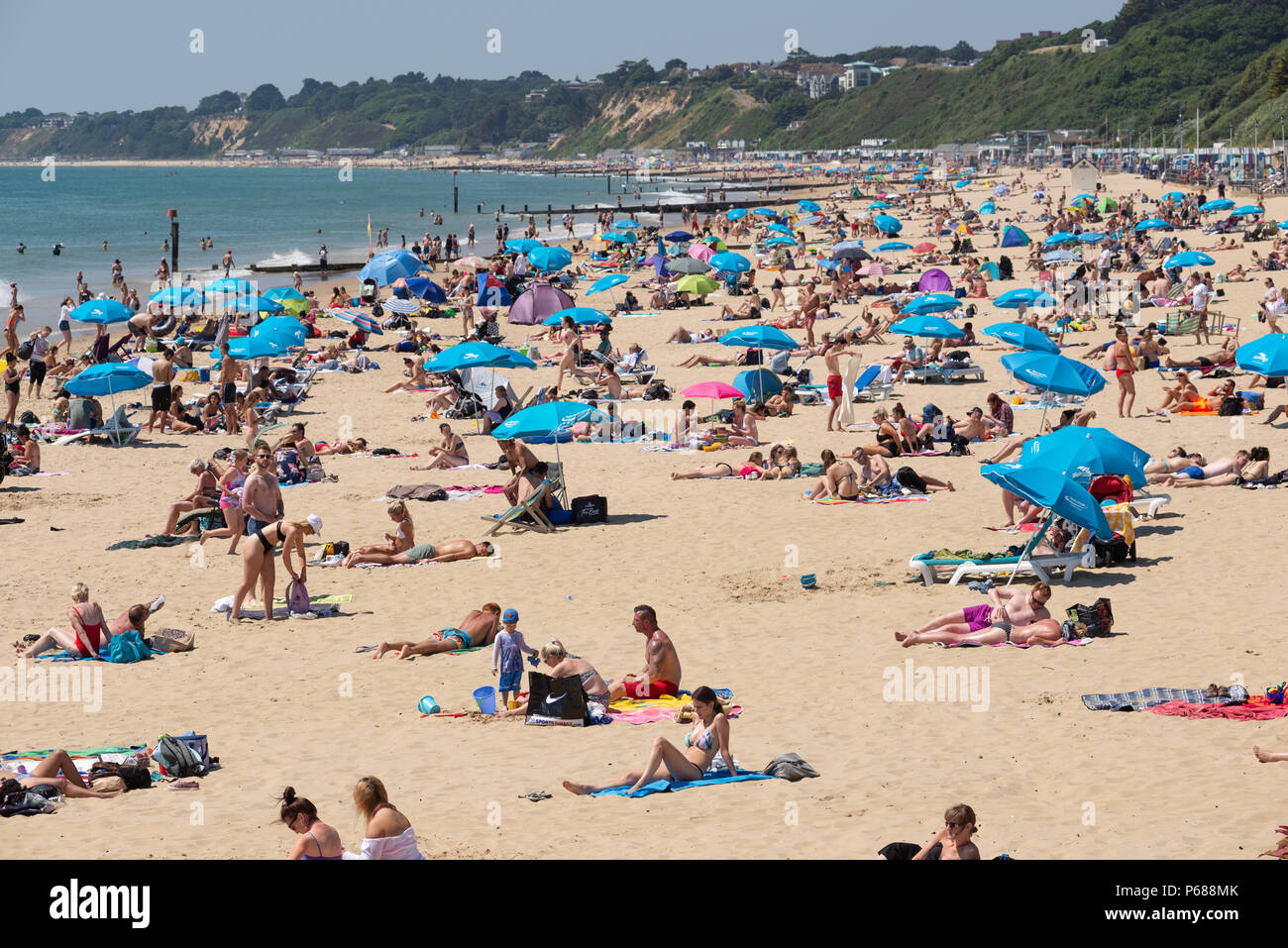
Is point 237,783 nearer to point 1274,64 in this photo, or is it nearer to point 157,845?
point 157,845

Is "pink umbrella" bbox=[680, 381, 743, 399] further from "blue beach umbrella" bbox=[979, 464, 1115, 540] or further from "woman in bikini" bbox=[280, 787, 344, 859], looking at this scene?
"woman in bikini" bbox=[280, 787, 344, 859]

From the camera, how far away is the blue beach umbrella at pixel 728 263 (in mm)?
34688

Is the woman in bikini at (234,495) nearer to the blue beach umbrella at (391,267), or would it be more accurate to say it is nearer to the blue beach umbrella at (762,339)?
the blue beach umbrella at (762,339)

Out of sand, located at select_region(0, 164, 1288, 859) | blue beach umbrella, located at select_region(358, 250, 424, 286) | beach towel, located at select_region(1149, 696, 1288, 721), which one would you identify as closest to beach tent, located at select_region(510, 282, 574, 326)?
blue beach umbrella, located at select_region(358, 250, 424, 286)

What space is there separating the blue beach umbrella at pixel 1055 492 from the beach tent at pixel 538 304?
17884 millimetres

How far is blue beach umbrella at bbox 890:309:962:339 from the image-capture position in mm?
22016

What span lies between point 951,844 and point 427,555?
807 centimetres

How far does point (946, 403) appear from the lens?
21.2 m

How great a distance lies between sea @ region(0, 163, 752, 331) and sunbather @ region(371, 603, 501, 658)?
29.7 metres

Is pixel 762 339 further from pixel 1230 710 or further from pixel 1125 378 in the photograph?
pixel 1230 710

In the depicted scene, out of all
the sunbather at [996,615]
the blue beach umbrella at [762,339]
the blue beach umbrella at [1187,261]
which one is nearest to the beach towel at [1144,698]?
the sunbather at [996,615]

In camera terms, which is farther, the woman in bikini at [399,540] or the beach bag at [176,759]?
the woman in bikini at [399,540]

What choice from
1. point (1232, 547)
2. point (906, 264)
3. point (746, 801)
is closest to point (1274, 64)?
point (906, 264)

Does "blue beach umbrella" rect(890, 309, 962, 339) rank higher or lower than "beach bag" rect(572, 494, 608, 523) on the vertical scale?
higher
